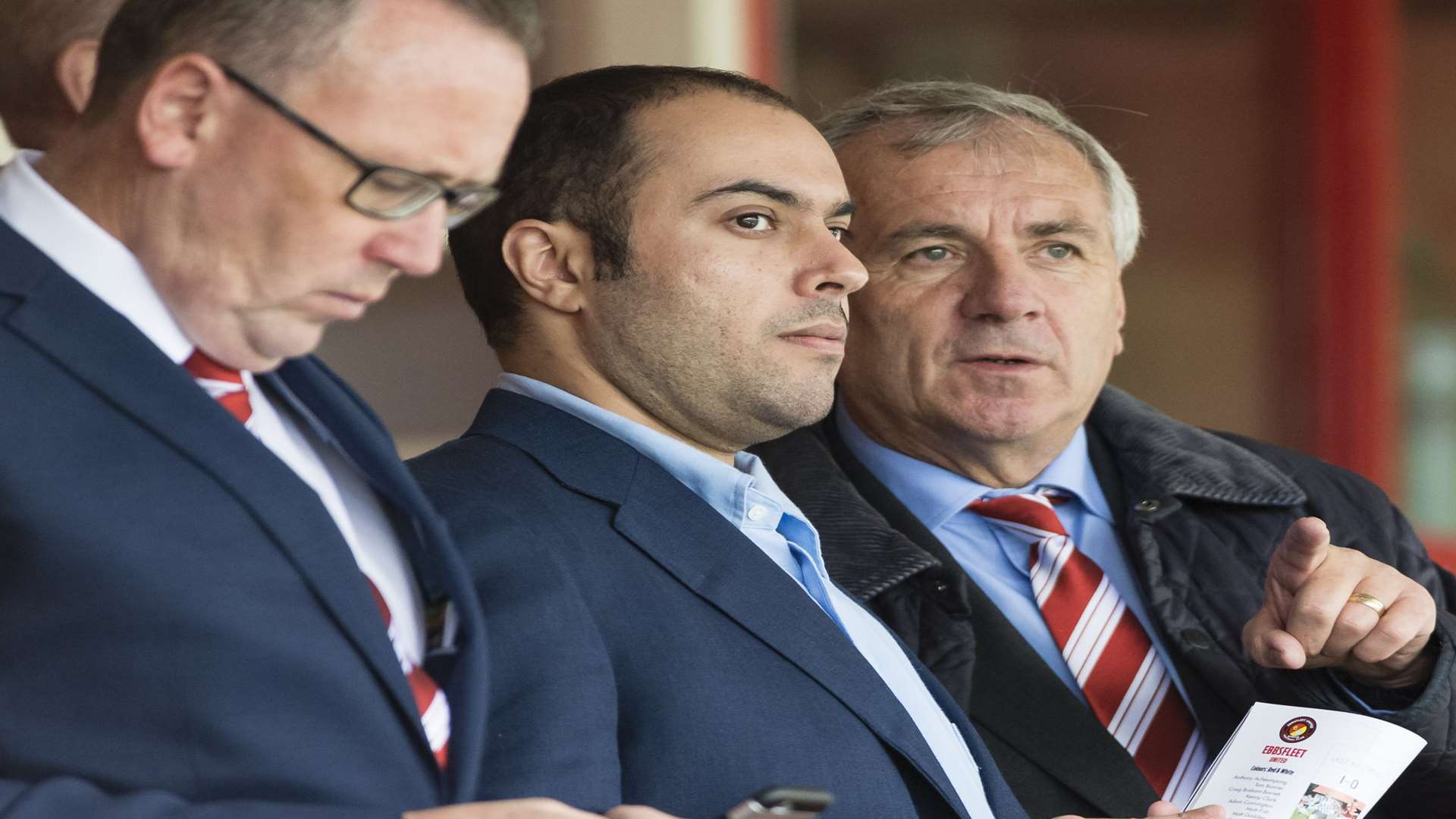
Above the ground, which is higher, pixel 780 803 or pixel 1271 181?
pixel 780 803

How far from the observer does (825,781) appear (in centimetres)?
147

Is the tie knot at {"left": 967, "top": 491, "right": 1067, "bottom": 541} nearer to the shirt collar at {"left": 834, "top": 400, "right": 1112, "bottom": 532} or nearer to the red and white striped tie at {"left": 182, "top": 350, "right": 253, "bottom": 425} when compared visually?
the shirt collar at {"left": 834, "top": 400, "right": 1112, "bottom": 532}

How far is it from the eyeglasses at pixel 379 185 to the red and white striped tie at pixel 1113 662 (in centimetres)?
124

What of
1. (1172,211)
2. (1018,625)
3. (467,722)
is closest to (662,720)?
(467,722)

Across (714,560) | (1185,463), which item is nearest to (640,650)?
(714,560)

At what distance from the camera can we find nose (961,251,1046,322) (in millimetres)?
2223

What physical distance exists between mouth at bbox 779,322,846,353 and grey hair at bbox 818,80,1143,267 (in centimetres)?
62

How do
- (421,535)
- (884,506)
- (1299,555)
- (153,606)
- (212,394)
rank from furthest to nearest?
(884,506) < (1299,555) < (421,535) < (212,394) < (153,606)

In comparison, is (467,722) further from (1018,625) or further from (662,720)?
(1018,625)

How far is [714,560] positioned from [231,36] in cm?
70

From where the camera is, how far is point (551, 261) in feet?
5.89

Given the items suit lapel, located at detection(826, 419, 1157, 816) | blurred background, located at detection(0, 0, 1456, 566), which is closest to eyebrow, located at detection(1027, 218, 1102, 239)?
suit lapel, located at detection(826, 419, 1157, 816)

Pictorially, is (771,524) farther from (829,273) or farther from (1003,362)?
(1003,362)

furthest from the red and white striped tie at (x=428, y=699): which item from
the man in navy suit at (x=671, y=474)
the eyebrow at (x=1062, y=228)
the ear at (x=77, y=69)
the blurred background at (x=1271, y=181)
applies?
the blurred background at (x=1271, y=181)
